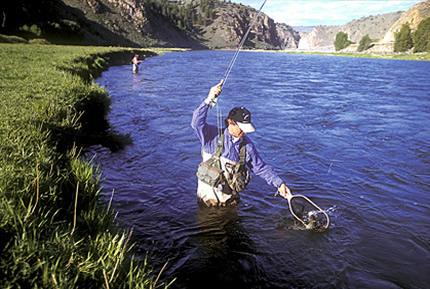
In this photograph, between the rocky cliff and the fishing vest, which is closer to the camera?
the fishing vest

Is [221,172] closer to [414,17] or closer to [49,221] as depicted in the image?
[49,221]

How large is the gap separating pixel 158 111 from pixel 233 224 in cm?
1219

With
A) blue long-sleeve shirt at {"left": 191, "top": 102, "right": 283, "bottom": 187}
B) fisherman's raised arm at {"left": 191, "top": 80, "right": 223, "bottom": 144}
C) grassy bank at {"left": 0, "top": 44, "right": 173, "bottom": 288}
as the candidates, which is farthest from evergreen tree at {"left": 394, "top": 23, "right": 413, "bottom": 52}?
grassy bank at {"left": 0, "top": 44, "right": 173, "bottom": 288}

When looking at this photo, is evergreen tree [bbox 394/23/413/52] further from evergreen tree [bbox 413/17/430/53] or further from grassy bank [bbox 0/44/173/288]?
grassy bank [bbox 0/44/173/288]

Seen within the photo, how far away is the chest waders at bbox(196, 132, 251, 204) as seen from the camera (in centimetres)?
609

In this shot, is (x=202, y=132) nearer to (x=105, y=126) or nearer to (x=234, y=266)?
(x=234, y=266)

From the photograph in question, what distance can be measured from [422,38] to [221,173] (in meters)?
164

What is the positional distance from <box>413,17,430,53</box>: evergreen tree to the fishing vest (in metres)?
158

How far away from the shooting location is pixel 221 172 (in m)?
6.10

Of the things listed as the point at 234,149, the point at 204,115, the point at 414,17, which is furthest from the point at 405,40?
the point at 204,115

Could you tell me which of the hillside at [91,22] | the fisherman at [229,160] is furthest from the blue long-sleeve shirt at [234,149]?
the hillside at [91,22]

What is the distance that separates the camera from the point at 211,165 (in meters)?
6.21

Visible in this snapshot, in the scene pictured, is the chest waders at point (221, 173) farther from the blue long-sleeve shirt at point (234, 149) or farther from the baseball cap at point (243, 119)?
the baseball cap at point (243, 119)

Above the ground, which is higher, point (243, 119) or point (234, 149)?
point (243, 119)
